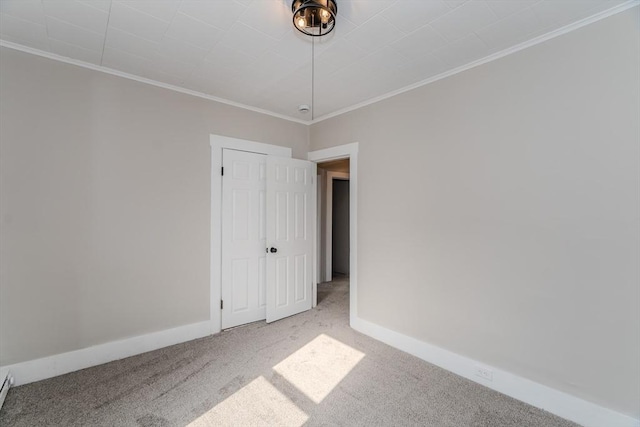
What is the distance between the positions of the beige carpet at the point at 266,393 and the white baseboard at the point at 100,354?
70 millimetres

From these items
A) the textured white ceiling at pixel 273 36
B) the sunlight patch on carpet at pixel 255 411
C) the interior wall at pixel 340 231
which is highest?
the textured white ceiling at pixel 273 36

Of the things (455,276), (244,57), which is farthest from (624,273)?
(244,57)

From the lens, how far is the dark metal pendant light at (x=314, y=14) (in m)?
1.55

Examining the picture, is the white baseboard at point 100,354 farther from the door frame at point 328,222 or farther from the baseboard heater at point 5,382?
the door frame at point 328,222

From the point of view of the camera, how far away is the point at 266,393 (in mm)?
2076

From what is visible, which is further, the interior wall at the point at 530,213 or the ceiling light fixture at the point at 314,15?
the interior wall at the point at 530,213

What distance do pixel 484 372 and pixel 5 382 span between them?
3620 mm

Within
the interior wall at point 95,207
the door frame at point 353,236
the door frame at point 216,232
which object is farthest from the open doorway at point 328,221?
the interior wall at point 95,207

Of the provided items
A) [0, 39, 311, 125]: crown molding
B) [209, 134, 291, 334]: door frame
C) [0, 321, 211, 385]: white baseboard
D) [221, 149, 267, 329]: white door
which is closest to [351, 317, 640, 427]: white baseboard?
[221, 149, 267, 329]: white door

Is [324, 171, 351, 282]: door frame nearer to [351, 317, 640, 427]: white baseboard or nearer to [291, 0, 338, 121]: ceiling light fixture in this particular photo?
[351, 317, 640, 427]: white baseboard

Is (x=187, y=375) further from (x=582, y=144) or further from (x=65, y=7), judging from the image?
(x=582, y=144)

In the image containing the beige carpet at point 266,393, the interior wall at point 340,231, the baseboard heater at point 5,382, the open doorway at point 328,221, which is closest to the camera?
the beige carpet at point 266,393

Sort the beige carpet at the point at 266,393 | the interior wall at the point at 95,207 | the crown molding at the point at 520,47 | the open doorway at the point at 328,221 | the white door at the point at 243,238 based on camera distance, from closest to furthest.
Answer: the crown molding at the point at 520,47
the beige carpet at the point at 266,393
the interior wall at the point at 95,207
the white door at the point at 243,238
the open doorway at the point at 328,221

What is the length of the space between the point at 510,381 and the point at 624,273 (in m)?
1.07
